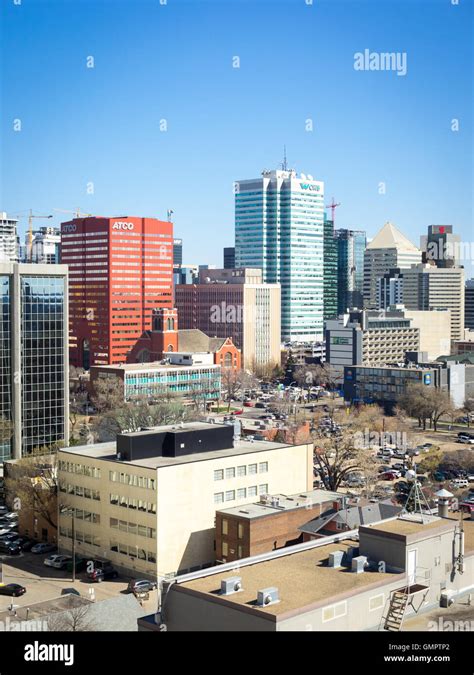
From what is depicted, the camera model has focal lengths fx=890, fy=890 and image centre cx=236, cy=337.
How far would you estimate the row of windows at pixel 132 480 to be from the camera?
21281 millimetres

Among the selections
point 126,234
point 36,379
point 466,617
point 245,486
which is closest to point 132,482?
point 245,486

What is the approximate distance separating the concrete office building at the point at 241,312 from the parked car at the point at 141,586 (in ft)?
191

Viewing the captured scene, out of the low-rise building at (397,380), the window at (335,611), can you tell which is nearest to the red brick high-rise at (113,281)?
the low-rise building at (397,380)

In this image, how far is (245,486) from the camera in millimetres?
23281

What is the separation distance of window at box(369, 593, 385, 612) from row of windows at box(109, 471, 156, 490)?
28.6 feet

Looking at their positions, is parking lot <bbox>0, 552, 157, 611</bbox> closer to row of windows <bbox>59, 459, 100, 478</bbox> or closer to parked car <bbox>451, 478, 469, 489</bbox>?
row of windows <bbox>59, 459, 100, 478</bbox>

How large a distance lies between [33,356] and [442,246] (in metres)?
86.9

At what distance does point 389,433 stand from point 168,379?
18229 millimetres

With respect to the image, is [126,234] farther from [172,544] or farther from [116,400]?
[172,544]

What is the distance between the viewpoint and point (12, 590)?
1980cm

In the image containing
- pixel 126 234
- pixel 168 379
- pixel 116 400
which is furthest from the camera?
pixel 126 234

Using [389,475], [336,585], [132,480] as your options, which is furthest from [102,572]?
[389,475]

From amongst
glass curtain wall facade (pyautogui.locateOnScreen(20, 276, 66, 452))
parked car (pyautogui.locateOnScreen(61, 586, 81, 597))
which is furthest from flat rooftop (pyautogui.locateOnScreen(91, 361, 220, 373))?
parked car (pyautogui.locateOnScreen(61, 586, 81, 597))

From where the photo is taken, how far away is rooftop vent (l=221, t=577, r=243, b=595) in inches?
509
